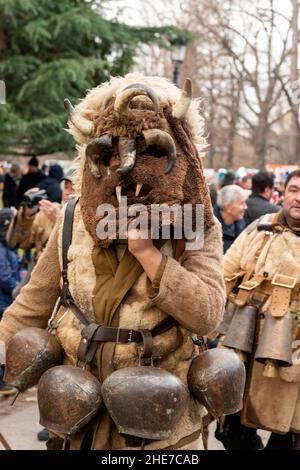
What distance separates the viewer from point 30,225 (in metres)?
6.33

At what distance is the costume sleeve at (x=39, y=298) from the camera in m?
2.80

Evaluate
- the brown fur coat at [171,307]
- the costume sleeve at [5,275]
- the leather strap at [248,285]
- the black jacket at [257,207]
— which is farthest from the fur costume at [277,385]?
the costume sleeve at [5,275]

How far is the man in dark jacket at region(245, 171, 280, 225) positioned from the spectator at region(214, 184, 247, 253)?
0.57 ft

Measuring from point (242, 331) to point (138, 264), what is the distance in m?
1.53

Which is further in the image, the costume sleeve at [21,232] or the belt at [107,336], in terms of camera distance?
the costume sleeve at [21,232]

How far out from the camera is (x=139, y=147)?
2496mm

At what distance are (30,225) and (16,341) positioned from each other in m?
3.78

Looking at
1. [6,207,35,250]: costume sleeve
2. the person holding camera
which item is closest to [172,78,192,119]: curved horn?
the person holding camera

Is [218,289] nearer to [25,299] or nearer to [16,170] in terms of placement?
[25,299]

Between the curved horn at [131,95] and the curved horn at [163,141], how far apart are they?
94mm

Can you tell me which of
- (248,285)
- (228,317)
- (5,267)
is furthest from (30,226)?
(248,285)

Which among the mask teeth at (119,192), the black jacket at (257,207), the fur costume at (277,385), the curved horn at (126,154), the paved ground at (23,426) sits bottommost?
the paved ground at (23,426)

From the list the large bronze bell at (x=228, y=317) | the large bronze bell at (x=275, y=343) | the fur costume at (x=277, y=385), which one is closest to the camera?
the large bronze bell at (x=275, y=343)

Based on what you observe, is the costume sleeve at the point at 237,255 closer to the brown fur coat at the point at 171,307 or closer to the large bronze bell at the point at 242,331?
the large bronze bell at the point at 242,331
